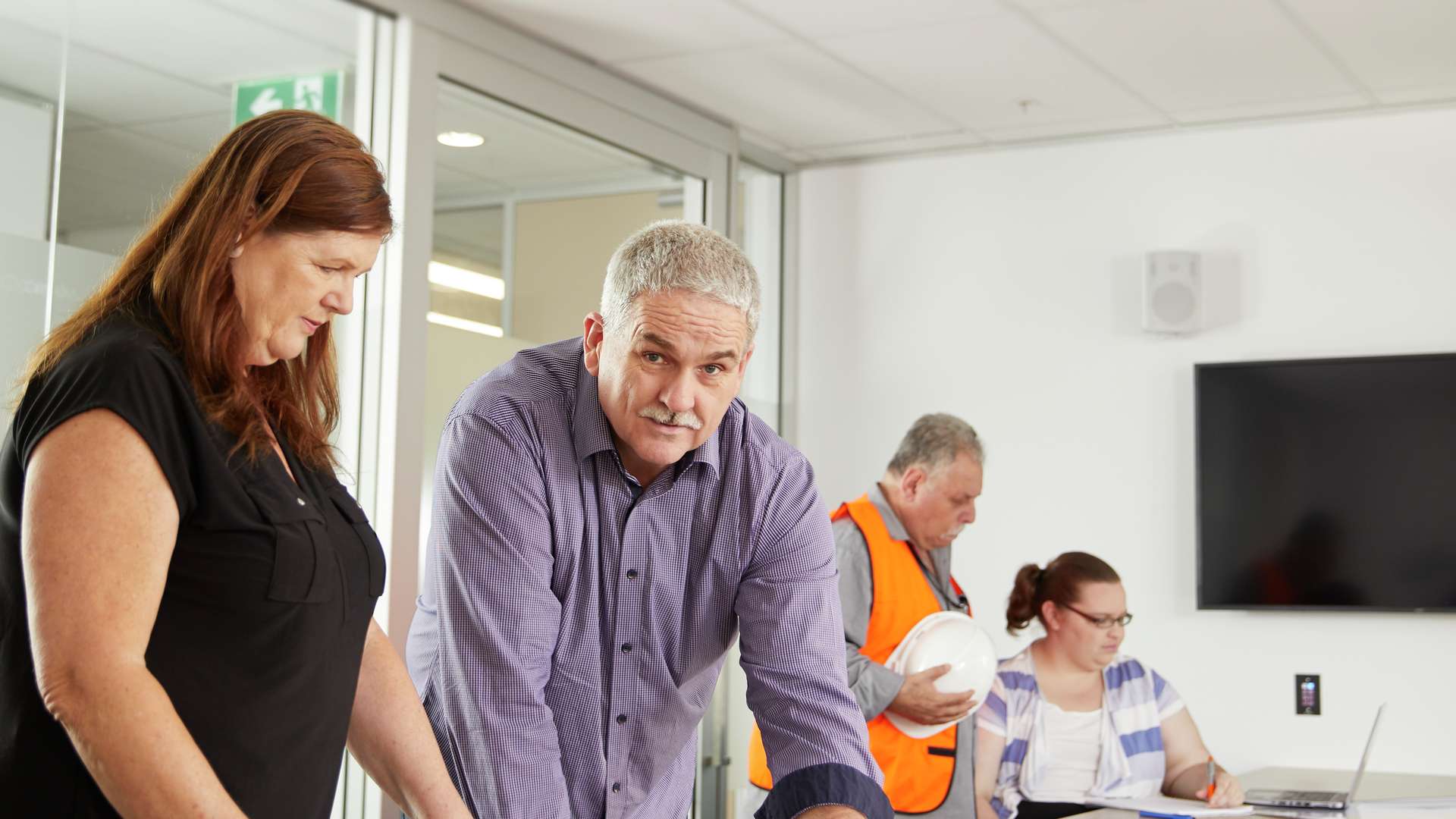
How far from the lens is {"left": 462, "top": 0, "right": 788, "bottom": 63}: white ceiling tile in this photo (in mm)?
3779

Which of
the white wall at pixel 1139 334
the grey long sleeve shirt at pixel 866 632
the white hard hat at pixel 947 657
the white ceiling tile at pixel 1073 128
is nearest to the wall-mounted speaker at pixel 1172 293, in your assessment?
the white wall at pixel 1139 334

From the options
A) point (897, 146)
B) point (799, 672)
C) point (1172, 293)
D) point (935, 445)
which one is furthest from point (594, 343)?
point (897, 146)

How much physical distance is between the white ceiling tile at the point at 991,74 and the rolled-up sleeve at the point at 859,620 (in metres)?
1.40

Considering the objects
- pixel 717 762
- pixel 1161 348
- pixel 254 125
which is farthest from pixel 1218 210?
pixel 254 125

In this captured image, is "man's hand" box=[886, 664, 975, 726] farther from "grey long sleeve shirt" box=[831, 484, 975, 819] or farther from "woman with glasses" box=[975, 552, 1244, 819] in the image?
"woman with glasses" box=[975, 552, 1244, 819]

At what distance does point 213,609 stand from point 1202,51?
3.46m

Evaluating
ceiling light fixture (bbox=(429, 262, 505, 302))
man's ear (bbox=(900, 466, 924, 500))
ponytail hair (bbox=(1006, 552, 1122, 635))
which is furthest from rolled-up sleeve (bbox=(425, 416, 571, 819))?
ponytail hair (bbox=(1006, 552, 1122, 635))

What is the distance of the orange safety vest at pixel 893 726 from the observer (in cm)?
322

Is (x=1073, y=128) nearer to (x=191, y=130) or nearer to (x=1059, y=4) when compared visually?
(x=1059, y=4)

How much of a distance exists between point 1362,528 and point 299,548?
3.86 metres

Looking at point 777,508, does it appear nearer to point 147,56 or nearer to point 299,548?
point 299,548

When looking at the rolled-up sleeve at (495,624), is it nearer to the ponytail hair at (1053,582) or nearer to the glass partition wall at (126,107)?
the glass partition wall at (126,107)

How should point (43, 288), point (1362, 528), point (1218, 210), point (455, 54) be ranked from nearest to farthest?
point (43, 288), point (455, 54), point (1362, 528), point (1218, 210)

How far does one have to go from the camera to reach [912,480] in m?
3.50
